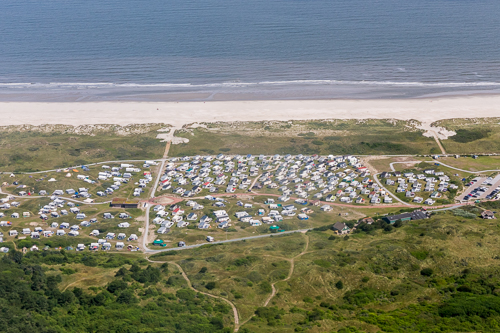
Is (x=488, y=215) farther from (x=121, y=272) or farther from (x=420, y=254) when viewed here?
(x=121, y=272)

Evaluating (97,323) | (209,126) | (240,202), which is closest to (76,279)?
(97,323)

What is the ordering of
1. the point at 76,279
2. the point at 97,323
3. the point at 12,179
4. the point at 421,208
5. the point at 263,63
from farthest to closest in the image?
the point at 263,63, the point at 12,179, the point at 421,208, the point at 76,279, the point at 97,323

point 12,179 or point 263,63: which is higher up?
point 263,63

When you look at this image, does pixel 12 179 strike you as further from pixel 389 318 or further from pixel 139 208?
pixel 389 318

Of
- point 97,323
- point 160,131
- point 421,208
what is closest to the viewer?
point 97,323

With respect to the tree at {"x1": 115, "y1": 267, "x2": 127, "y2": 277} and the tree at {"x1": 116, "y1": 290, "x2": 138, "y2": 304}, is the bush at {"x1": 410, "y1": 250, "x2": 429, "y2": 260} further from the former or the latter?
the tree at {"x1": 115, "y1": 267, "x2": 127, "y2": 277}

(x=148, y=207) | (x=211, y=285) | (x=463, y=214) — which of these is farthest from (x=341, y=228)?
(x=148, y=207)
